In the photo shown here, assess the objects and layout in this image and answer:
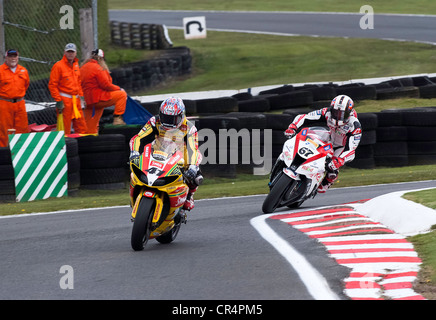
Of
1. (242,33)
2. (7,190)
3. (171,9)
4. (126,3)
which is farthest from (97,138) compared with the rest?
(126,3)

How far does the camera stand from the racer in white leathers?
11.9 meters

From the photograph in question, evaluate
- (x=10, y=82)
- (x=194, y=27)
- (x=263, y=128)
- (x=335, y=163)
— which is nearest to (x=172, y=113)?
(x=335, y=163)

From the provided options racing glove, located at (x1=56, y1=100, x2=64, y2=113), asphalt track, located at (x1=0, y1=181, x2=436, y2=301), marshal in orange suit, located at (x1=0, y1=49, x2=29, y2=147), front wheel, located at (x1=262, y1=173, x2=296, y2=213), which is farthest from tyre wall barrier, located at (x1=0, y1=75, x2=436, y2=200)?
front wheel, located at (x1=262, y1=173, x2=296, y2=213)

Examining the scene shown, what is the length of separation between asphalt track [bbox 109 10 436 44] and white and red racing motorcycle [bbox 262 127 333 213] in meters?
21.0

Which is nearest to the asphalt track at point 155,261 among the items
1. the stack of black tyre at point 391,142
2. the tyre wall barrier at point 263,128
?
the tyre wall barrier at point 263,128

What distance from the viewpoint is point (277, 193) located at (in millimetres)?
10961

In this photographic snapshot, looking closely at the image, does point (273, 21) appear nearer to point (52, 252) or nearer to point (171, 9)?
point (171, 9)

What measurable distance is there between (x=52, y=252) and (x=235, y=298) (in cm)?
292

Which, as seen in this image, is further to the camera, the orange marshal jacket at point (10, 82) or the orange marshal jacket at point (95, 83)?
the orange marshal jacket at point (95, 83)

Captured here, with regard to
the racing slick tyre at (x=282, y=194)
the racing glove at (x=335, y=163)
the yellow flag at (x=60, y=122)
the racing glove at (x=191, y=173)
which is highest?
the racing glove at (x=191, y=173)

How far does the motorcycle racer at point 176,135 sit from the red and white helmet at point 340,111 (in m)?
3.40

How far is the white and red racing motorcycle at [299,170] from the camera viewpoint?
11.0m

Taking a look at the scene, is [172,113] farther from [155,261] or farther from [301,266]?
[301,266]

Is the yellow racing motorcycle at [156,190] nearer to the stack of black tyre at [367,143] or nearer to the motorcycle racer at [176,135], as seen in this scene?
the motorcycle racer at [176,135]
